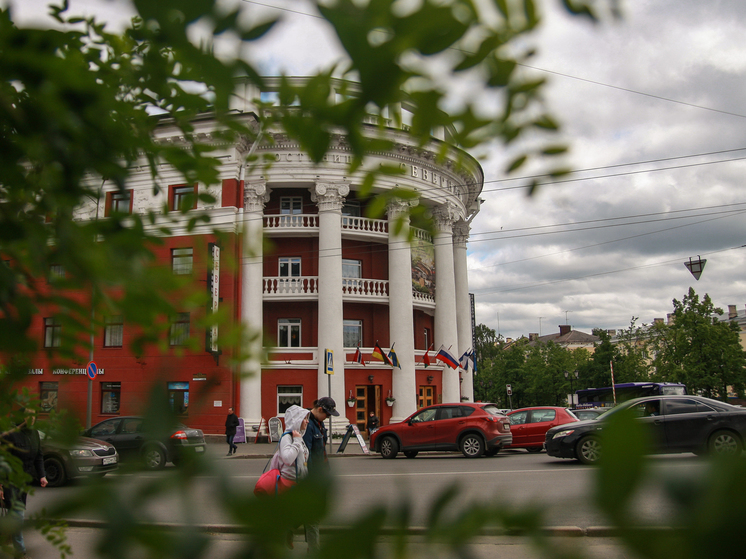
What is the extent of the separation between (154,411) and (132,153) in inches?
60.9

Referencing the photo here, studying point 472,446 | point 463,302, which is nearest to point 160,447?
point 472,446

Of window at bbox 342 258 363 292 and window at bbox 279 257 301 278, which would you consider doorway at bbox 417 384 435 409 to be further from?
window at bbox 279 257 301 278

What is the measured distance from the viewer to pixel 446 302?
28.3 meters

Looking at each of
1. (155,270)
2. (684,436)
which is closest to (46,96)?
(155,270)

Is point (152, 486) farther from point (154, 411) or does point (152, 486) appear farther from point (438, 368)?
point (438, 368)

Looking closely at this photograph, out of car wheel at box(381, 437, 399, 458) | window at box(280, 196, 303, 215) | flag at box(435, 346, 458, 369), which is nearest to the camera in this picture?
car wheel at box(381, 437, 399, 458)

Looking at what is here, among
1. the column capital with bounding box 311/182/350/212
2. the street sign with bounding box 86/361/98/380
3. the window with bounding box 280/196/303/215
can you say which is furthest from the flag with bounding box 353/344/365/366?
the street sign with bounding box 86/361/98/380

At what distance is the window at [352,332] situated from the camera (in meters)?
27.0

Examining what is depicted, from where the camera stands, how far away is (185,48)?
110 cm

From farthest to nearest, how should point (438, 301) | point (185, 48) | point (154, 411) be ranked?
point (438, 301) < point (185, 48) < point (154, 411)

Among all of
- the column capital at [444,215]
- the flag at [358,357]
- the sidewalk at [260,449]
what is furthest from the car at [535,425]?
the column capital at [444,215]

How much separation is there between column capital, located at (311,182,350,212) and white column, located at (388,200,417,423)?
320 cm

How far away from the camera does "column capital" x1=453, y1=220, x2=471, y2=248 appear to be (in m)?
32.1

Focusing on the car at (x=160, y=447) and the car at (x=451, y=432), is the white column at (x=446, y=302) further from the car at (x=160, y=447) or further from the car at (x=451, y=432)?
the car at (x=160, y=447)
